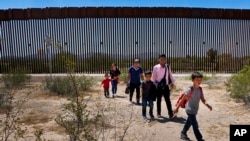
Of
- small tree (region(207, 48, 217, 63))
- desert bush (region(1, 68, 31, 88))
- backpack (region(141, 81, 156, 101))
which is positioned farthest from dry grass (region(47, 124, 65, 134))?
small tree (region(207, 48, 217, 63))

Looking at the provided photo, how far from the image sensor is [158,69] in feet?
27.9

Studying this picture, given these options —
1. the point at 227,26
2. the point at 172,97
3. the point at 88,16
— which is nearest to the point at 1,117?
the point at 172,97

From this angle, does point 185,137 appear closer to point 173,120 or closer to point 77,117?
point 173,120

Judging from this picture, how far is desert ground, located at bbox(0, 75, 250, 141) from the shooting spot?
6875mm

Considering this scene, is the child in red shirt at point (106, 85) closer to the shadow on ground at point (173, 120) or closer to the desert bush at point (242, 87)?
the shadow on ground at point (173, 120)

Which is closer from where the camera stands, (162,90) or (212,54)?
(162,90)

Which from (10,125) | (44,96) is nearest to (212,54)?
(44,96)

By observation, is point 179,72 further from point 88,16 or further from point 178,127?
point 178,127

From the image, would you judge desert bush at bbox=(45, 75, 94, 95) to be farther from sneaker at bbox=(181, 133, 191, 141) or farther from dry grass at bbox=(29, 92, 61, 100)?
sneaker at bbox=(181, 133, 191, 141)

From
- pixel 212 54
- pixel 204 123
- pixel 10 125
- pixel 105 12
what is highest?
pixel 105 12

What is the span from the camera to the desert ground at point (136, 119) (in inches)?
271

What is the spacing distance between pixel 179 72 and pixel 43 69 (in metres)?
7.92

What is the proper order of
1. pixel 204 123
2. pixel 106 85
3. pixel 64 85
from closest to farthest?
pixel 204 123, pixel 106 85, pixel 64 85

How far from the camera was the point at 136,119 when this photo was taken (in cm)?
834
